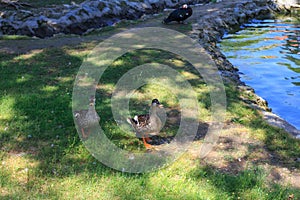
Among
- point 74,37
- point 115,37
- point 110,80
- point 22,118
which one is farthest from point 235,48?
point 22,118

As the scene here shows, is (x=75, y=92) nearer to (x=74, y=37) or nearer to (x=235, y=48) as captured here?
(x=74, y=37)

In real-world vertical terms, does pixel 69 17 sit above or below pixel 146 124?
above

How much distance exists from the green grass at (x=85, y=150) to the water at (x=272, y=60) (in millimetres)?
2380

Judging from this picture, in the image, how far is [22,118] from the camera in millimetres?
7699

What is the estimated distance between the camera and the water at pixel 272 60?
11984 millimetres

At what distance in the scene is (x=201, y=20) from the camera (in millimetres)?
19391

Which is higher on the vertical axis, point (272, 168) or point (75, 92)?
point (75, 92)

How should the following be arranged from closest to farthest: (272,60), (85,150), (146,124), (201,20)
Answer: (85,150)
(146,124)
(272,60)
(201,20)

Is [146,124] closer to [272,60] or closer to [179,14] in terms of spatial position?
[272,60]

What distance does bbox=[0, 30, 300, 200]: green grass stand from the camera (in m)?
5.63

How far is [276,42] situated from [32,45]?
39.8 feet

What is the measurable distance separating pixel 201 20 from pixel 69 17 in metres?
7.03

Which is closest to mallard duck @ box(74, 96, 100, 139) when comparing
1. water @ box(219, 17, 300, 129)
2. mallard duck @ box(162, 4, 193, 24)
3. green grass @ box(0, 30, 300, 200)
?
green grass @ box(0, 30, 300, 200)

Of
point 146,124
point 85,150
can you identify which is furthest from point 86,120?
point 146,124
